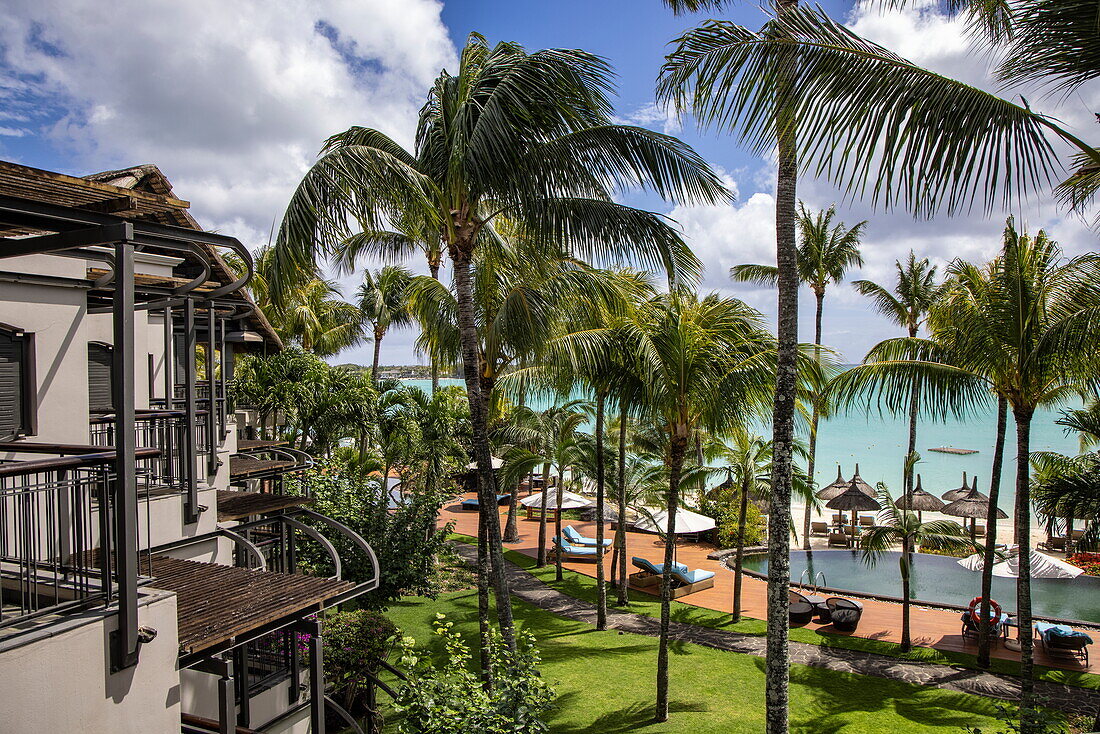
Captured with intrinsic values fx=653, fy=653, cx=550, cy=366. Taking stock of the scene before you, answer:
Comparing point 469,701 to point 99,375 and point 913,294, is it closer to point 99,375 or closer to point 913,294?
point 99,375

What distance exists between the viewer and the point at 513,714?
22.3 ft

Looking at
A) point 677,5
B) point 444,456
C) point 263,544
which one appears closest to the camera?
point 677,5

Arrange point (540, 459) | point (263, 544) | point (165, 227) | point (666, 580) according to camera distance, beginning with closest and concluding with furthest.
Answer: point (165, 227) → point (263, 544) → point (666, 580) → point (540, 459)

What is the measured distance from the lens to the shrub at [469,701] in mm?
6270

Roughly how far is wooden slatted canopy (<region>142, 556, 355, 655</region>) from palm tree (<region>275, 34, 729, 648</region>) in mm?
4442

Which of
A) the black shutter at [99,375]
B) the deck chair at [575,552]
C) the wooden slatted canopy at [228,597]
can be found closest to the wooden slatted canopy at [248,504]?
the black shutter at [99,375]

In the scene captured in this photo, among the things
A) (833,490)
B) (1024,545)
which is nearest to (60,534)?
(1024,545)

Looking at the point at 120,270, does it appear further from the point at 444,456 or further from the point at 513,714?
the point at 444,456

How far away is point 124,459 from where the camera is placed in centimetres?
427

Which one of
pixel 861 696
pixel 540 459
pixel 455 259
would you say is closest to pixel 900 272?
pixel 540 459

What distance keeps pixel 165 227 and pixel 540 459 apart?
55.0ft

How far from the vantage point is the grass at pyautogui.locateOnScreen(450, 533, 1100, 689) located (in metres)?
14.2

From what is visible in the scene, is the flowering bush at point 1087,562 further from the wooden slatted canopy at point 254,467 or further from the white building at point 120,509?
the white building at point 120,509

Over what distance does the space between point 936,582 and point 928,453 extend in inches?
3792
